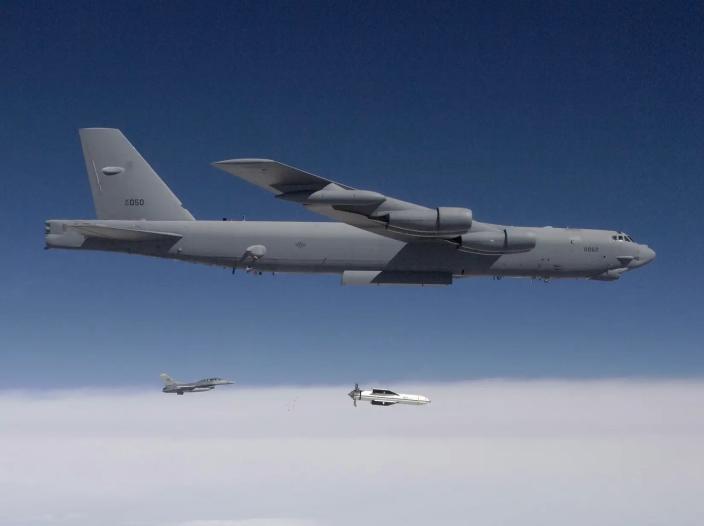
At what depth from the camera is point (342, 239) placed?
16656 millimetres

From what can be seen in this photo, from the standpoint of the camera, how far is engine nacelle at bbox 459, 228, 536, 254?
52.4 ft

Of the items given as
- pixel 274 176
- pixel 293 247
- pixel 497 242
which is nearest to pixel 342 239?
pixel 293 247

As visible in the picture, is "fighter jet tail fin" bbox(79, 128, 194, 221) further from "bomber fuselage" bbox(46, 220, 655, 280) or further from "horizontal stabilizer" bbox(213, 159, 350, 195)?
"horizontal stabilizer" bbox(213, 159, 350, 195)

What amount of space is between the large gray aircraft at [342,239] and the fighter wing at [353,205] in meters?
0.04

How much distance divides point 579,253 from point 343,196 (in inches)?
302

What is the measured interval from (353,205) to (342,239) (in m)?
2.51

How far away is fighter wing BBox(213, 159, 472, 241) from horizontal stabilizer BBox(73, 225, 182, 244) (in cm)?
413

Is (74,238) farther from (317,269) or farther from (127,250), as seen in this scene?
(317,269)

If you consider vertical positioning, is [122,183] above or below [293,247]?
above

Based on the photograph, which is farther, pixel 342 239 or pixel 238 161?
pixel 342 239

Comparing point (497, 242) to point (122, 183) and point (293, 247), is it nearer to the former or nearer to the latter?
point (293, 247)

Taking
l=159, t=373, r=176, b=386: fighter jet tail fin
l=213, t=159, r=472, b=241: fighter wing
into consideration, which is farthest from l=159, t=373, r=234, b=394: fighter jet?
l=213, t=159, r=472, b=241: fighter wing

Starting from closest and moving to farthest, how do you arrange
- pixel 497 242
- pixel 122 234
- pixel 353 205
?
pixel 353 205, pixel 497 242, pixel 122 234

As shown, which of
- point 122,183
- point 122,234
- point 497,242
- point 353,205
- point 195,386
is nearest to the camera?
point 353,205
